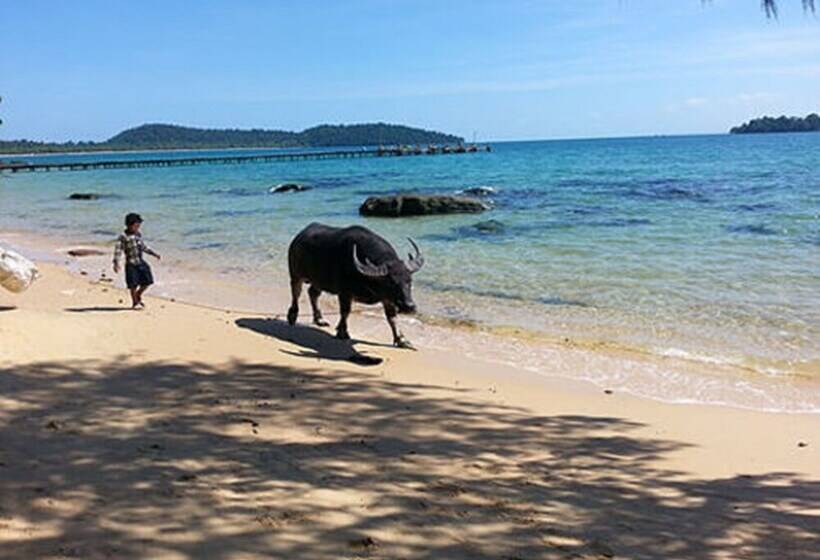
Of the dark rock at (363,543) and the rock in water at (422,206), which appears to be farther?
the rock in water at (422,206)

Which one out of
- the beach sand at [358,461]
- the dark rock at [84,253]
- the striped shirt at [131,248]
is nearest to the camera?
the beach sand at [358,461]

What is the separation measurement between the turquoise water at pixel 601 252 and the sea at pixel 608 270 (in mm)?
50

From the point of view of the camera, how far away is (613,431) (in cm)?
704

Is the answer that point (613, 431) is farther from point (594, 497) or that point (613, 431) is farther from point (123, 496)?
point (123, 496)

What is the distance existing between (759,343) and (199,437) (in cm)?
780

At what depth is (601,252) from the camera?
18.6 meters

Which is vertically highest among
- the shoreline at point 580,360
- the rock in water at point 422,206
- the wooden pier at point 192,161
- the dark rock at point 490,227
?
the wooden pier at point 192,161

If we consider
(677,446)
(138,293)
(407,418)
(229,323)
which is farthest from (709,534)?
(138,293)

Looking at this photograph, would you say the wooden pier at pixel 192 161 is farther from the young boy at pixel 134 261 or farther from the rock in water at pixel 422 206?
the young boy at pixel 134 261

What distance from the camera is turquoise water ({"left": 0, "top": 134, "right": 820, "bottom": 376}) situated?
38.0ft

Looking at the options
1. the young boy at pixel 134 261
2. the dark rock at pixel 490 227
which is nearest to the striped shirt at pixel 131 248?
the young boy at pixel 134 261

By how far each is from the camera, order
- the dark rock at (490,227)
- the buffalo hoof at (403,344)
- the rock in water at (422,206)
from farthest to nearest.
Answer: the rock in water at (422,206)
the dark rock at (490,227)
the buffalo hoof at (403,344)

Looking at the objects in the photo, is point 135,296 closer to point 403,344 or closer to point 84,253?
point 403,344

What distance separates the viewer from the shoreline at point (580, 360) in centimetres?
850
